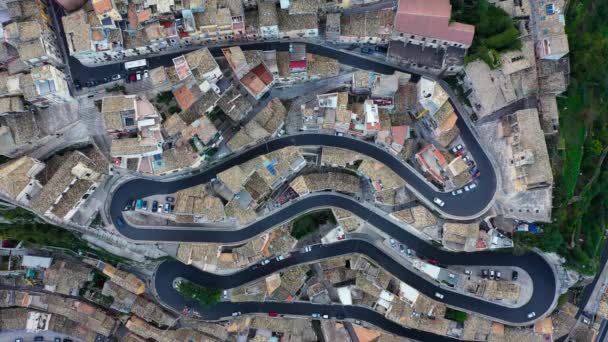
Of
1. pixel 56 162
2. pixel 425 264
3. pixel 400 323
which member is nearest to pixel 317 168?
pixel 425 264

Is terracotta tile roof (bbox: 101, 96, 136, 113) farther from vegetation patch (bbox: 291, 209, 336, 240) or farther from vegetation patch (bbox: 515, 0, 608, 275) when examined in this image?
vegetation patch (bbox: 515, 0, 608, 275)

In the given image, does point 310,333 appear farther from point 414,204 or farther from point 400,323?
point 414,204

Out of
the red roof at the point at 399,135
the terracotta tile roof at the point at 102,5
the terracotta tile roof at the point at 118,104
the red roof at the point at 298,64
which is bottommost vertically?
the red roof at the point at 399,135

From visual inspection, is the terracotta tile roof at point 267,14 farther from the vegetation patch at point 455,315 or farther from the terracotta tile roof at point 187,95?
the vegetation patch at point 455,315

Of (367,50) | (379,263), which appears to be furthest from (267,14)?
(379,263)

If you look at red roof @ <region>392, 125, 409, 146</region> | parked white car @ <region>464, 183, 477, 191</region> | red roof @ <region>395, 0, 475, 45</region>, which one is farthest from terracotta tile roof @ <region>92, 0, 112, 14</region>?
parked white car @ <region>464, 183, 477, 191</region>

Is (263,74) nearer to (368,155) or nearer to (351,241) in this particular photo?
(368,155)

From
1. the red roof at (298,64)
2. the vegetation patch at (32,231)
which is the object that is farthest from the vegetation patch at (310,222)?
the vegetation patch at (32,231)
